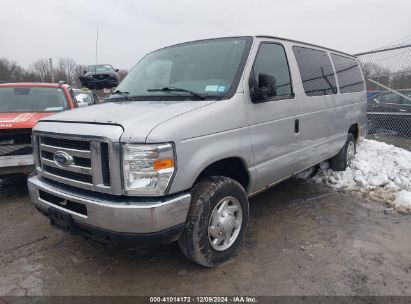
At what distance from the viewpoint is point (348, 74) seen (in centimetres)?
609

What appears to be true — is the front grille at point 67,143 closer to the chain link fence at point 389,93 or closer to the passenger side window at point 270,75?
the passenger side window at point 270,75

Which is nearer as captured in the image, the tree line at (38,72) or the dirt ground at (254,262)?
the dirt ground at (254,262)

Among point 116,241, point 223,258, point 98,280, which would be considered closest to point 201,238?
point 223,258

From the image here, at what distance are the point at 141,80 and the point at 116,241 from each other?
201cm

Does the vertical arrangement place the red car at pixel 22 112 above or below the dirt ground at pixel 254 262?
above

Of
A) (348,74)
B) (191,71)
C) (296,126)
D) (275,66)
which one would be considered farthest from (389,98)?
(191,71)

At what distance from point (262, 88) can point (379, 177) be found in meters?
3.43

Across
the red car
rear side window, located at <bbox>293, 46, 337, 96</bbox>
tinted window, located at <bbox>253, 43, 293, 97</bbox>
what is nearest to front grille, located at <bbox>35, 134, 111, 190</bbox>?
tinted window, located at <bbox>253, 43, 293, 97</bbox>

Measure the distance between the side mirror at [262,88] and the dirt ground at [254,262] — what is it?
5.11 feet

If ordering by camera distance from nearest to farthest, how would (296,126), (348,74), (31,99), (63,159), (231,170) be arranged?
(63,159)
(231,170)
(296,126)
(348,74)
(31,99)

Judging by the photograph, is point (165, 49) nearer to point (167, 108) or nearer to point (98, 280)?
point (167, 108)

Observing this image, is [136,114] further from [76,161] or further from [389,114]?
[389,114]

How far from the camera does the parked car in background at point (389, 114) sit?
31.9 ft

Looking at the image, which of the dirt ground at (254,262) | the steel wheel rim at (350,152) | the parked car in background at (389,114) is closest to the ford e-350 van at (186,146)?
the dirt ground at (254,262)
